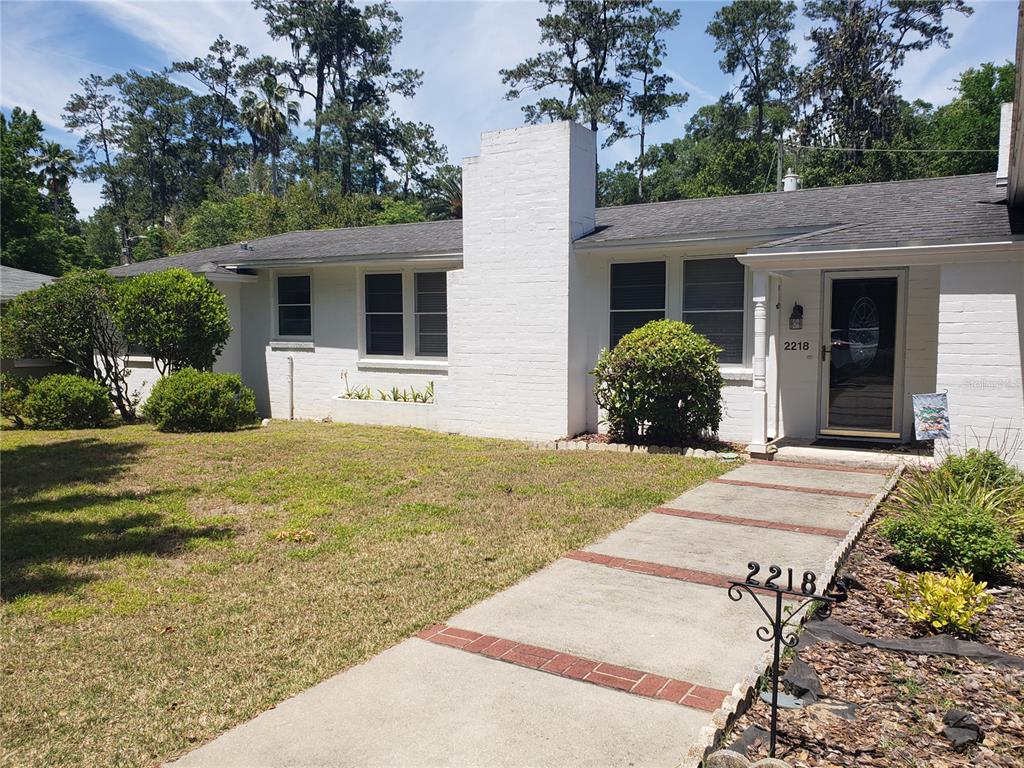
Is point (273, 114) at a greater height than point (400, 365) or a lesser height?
greater

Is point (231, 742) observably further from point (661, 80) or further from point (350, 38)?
point (350, 38)

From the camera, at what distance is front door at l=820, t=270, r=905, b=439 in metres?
10.6

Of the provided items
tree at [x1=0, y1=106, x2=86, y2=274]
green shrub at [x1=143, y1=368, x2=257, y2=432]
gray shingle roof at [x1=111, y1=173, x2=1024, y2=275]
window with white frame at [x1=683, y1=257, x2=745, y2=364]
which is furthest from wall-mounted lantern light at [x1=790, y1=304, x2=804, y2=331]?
tree at [x1=0, y1=106, x2=86, y2=274]

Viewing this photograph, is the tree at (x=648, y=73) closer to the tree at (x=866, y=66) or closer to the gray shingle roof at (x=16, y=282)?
the tree at (x=866, y=66)

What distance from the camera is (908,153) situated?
102ft

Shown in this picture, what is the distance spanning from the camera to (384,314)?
1468cm

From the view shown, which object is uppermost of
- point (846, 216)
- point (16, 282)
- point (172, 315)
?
point (846, 216)

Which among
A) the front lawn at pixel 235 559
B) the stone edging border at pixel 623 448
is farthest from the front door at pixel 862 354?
the front lawn at pixel 235 559

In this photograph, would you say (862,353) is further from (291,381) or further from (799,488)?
(291,381)

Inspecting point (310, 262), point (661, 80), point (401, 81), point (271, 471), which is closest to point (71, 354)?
point (310, 262)

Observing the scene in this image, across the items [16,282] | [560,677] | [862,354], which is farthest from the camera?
[16,282]

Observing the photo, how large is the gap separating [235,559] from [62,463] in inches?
231

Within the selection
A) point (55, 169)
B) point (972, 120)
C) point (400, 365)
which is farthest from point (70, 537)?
point (55, 169)

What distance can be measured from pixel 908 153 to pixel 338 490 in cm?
3090
